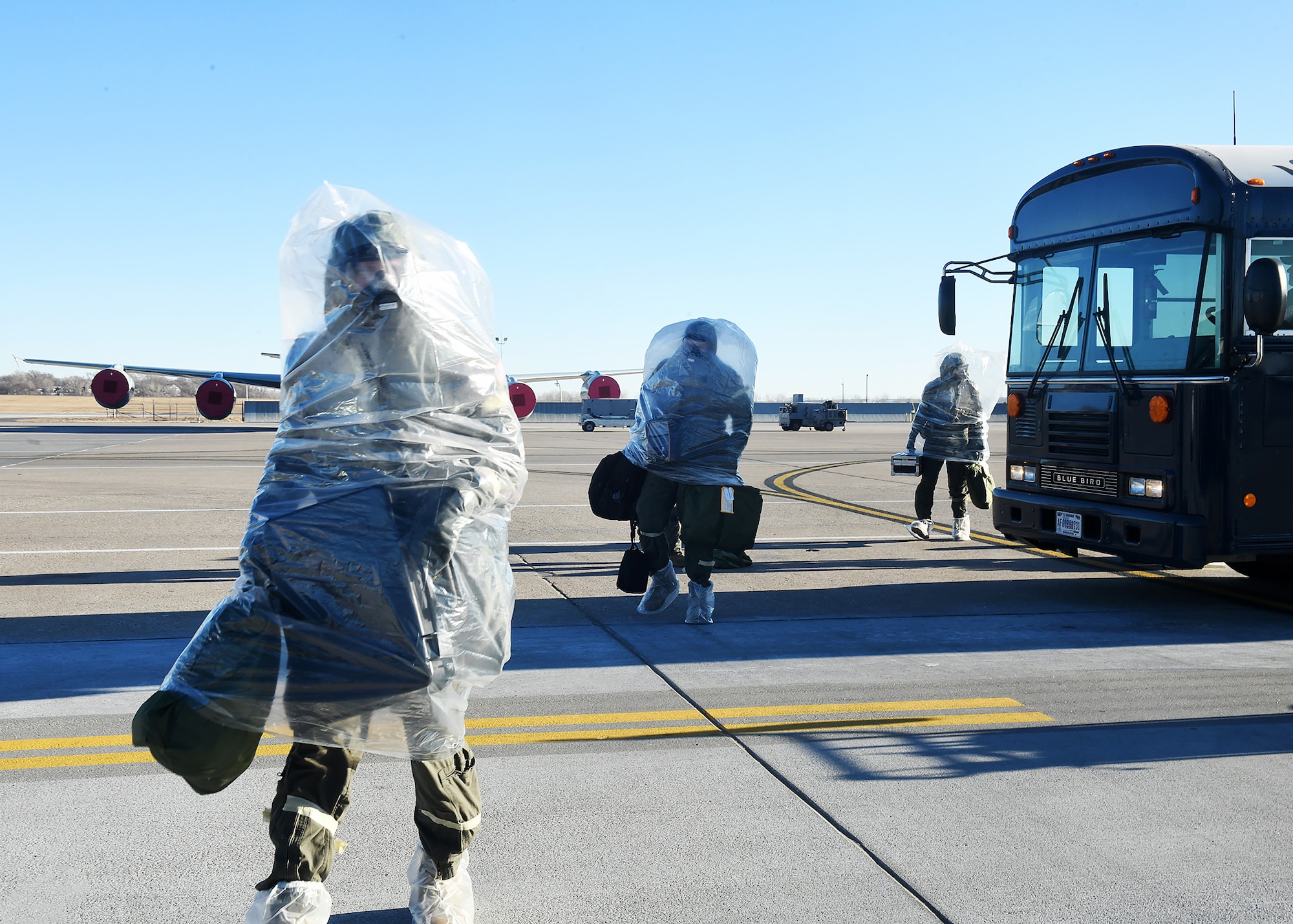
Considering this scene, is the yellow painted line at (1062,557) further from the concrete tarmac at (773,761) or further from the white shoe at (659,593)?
the white shoe at (659,593)

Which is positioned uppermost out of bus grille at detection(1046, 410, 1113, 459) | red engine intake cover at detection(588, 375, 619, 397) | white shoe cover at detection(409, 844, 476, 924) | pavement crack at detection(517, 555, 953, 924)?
red engine intake cover at detection(588, 375, 619, 397)

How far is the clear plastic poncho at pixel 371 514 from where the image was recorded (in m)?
2.61

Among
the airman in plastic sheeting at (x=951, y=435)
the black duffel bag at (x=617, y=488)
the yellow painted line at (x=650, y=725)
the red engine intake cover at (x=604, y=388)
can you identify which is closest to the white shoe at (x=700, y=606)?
the black duffel bag at (x=617, y=488)

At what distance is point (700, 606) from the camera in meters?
6.89

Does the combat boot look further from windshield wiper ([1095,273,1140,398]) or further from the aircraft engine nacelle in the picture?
the aircraft engine nacelle

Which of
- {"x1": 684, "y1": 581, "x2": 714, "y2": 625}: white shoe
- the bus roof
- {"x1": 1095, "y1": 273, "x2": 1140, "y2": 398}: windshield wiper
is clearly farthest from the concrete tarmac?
the bus roof

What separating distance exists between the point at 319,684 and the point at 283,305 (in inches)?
43.0

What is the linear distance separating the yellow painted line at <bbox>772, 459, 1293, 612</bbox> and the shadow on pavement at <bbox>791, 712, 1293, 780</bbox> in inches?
138

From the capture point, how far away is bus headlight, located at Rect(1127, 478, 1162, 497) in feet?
22.9

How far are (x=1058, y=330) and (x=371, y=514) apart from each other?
262 inches

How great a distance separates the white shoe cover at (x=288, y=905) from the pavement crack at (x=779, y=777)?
1653 mm

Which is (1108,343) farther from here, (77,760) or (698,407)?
(77,760)

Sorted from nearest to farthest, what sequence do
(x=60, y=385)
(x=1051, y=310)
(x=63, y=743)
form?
(x=63, y=743) < (x=1051, y=310) < (x=60, y=385)

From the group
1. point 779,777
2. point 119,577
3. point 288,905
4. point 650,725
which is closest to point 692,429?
point 650,725
